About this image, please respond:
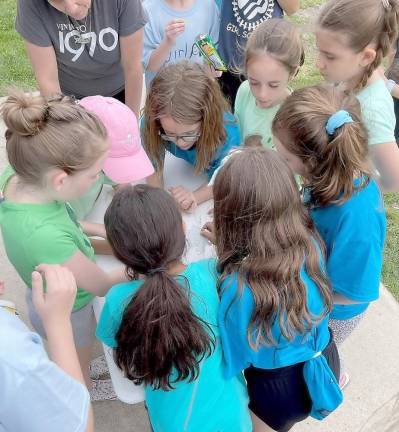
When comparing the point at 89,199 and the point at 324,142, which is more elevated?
the point at 324,142

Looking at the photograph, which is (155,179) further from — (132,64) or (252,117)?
(132,64)

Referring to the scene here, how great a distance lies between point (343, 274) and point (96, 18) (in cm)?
165

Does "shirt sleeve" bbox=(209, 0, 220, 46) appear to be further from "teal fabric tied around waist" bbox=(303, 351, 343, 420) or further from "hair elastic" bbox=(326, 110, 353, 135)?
"teal fabric tied around waist" bbox=(303, 351, 343, 420)

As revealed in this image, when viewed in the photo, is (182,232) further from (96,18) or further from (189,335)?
(96,18)

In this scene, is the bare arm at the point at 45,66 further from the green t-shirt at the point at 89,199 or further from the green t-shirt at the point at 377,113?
the green t-shirt at the point at 377,113

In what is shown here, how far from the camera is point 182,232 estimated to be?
1363 mm

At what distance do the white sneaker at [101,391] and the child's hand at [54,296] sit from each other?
1.05 m

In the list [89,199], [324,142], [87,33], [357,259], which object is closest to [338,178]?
[324,142]

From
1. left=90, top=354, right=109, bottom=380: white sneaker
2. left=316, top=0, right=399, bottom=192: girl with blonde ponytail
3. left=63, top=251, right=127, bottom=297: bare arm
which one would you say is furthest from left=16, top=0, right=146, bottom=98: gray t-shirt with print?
left=90, top=354, right=109, bottom=380: white sneaker

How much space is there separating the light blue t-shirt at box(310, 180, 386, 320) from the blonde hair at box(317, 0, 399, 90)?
0.69 m

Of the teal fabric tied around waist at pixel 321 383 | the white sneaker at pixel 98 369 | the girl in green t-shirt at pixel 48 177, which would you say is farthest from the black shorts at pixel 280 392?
the white sneaker at pixel 98 369

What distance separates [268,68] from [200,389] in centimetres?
144

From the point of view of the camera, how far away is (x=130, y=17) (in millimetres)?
2312

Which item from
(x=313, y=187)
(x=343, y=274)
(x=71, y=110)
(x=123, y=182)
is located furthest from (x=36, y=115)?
(x=343, y=274)
